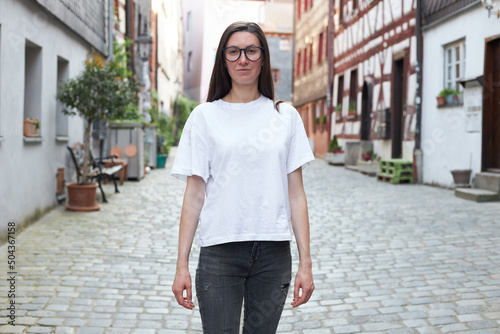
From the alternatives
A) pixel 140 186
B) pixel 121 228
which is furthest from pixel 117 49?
pixel 121 228

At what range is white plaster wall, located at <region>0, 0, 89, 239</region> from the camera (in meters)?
6.18

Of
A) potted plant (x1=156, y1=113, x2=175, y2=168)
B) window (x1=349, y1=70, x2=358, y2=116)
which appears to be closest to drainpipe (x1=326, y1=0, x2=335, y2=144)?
window (x1=349, y1=70, x2=358, y2=116)

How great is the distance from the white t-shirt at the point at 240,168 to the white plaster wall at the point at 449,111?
8.43m

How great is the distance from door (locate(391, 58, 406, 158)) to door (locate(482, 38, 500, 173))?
427 centimetres

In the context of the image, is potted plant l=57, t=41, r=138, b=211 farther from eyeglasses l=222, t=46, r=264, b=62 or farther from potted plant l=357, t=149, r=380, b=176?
potted plant l=357, t=149, r=380, b=176

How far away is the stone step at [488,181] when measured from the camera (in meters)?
9.27

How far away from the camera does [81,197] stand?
8.20 meters

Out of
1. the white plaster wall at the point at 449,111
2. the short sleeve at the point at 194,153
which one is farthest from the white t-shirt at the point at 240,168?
the white plaster wall at the point at 449,111

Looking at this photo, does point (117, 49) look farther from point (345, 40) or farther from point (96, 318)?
point (96, 318)

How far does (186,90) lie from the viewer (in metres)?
40.5

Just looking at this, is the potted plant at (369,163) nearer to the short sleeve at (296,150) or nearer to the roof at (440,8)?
the roof at (440,8)

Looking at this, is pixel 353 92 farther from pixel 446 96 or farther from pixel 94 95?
pixel 94 95

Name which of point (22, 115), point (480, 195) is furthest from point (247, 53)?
point (480, 195)

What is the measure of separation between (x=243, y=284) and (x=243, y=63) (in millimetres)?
743
